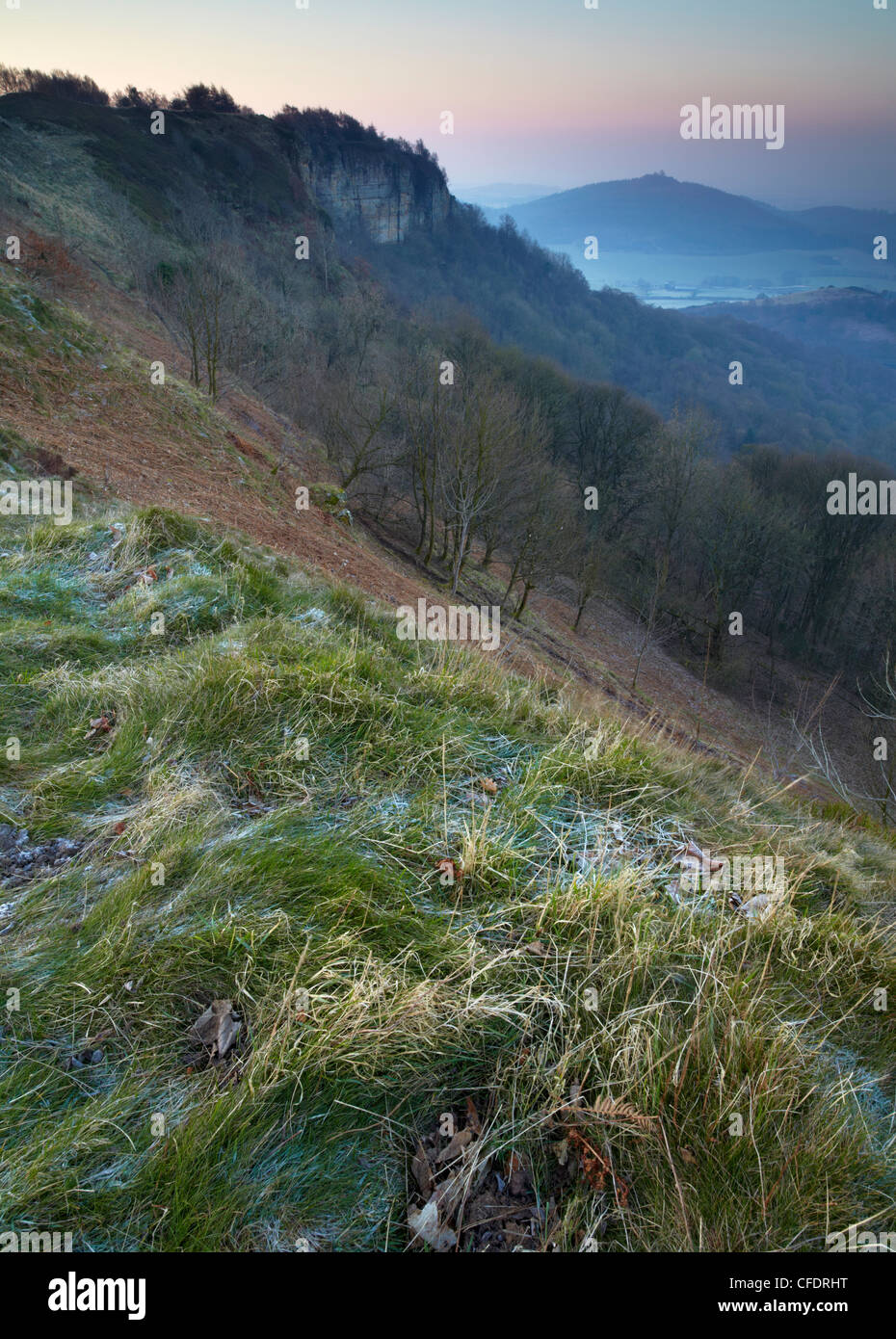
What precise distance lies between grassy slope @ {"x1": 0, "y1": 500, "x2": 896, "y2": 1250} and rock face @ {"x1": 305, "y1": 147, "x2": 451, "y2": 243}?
9973cm

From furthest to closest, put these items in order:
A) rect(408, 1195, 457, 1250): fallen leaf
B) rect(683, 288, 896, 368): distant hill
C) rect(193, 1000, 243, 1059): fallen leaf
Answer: rect(683, 288, 896, 368): distant hill
rect(193, 1000, 243, 1059): fallen leaf
rect(408, 1195, 457, 1250): fallen leaf

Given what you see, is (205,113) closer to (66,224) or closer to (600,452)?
(66,224)

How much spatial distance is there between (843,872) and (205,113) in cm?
9942

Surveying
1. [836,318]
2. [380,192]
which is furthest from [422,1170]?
[836,318]

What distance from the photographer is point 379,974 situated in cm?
221

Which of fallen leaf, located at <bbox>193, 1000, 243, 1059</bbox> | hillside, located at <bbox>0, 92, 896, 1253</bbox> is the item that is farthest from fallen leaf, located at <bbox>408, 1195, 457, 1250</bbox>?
fallen leaf, located at <bbox>193, 1000, 243, 1059</bbox>

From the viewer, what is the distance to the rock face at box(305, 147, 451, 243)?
3430 inches

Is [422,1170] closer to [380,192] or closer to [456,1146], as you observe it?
[456,1146]

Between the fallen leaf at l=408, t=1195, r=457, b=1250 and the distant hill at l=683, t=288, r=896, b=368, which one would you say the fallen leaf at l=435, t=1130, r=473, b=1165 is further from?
the distant hill at l=683, t=288, r=896, b=368

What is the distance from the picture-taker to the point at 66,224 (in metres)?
31.7

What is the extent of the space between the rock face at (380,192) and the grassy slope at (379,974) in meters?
99.7

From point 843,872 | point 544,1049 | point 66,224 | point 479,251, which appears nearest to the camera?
point 544,1049

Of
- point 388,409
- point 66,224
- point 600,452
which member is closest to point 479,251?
point 600,452

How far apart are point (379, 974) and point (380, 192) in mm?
112993
